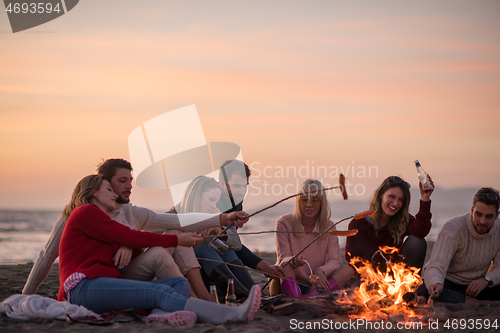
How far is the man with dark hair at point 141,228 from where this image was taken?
395 centimetres

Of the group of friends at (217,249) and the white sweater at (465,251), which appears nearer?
the group of friends at (217,249)

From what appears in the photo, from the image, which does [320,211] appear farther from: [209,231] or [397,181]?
[209,231]

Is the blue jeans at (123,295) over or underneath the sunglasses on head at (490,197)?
underneath

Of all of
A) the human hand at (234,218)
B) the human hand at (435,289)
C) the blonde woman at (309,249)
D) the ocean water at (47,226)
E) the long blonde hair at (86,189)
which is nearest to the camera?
the long blonde hair at (86,189)

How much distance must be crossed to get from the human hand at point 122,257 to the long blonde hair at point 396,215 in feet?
8.55

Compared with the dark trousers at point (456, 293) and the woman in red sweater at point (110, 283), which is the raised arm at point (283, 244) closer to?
the dark trousers at point (456, 293)

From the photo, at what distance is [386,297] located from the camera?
13.6ft

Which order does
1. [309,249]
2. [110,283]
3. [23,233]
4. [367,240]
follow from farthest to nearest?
[23,233]
[309,249]
[367,240]
[110,283]

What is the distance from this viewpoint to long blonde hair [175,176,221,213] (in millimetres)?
4848

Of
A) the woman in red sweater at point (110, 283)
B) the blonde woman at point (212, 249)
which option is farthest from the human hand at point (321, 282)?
the woman in red sweater at point (110, 283)

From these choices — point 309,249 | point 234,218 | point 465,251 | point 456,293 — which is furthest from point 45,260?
point 465,251

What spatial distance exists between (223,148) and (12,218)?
1730cm

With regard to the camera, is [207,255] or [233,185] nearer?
[207,255]

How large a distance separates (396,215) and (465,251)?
0.73 m
